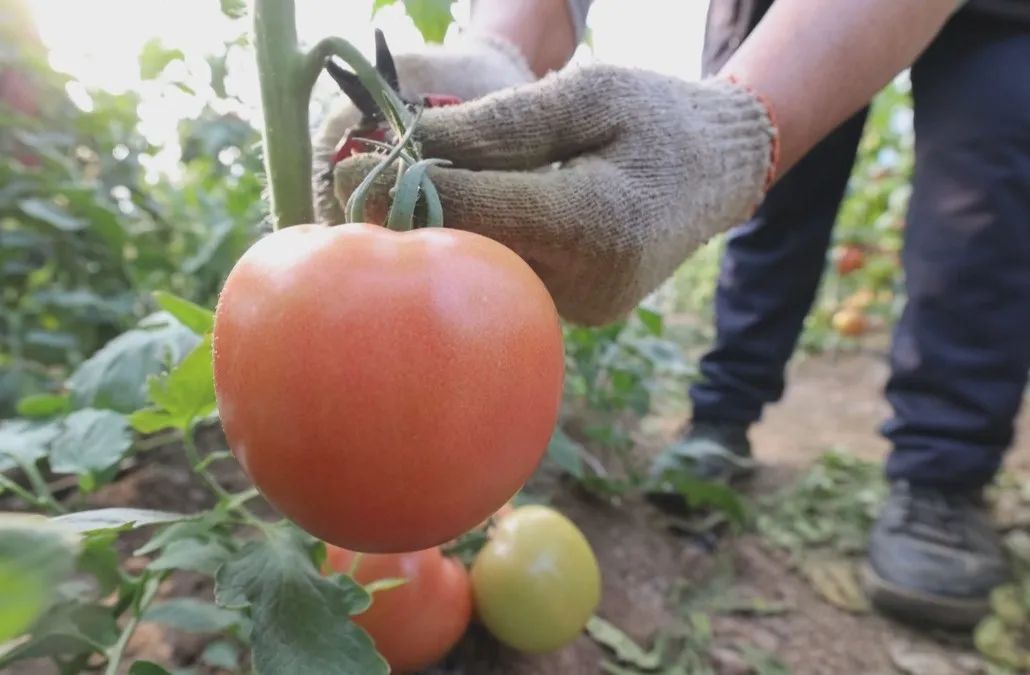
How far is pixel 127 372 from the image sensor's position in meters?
0.88

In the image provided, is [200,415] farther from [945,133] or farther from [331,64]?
[945,133]

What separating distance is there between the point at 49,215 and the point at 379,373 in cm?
121

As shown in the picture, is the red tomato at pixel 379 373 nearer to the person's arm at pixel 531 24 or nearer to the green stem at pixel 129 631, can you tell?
the green stem at pixel 129 631

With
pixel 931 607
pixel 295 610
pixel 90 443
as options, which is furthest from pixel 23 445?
pixel 931 607

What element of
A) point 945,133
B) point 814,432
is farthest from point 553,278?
point 814,432

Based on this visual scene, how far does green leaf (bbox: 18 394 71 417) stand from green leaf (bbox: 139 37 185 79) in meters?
0.49

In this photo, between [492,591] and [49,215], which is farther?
[49,215]

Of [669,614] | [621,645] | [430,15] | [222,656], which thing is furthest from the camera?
[669,614]

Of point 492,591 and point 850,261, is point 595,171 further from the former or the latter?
point 850,261

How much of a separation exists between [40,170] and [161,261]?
281mm

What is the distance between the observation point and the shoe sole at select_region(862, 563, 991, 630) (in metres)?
1.24

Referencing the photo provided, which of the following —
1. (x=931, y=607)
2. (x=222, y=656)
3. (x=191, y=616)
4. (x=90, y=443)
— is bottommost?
(x=931, y=607)

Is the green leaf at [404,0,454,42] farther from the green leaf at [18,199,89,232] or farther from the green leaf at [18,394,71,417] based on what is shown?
the green leaf at [18,199,89,232]

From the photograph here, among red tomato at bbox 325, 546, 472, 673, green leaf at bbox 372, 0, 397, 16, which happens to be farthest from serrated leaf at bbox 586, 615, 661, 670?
green leaf at bbox 372, 0, 397, 16
